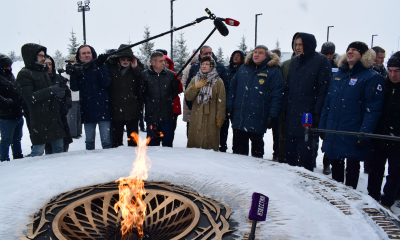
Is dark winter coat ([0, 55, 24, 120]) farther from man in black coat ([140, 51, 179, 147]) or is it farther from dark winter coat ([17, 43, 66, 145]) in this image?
man in black coat ([140, 51, 179, 147])

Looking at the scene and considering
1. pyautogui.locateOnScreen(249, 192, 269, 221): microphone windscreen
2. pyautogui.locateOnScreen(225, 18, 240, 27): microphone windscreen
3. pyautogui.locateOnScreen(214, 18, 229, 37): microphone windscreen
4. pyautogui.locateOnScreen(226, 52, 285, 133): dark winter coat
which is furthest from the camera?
pyautogui.locateOnScreen(226, 52, 285, 133): dark winter coat

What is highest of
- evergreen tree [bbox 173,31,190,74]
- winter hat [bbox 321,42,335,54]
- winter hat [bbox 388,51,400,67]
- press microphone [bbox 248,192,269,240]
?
evergreen tree [bbox 173,31,190,74]

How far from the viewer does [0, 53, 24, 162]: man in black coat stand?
3.76 meters

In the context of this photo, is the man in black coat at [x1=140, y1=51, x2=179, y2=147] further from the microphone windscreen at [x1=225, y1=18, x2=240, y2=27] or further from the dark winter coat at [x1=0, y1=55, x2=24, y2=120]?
the dark winter coat at [x1=0, y1=55, x2=24, y2=120]

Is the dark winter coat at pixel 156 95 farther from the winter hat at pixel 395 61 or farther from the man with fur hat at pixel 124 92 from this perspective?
the winter hat at pixel 395 61

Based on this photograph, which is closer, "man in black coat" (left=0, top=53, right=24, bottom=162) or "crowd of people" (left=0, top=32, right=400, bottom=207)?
"crowd of people" (left=0, top=32, right=400, bottom=207)

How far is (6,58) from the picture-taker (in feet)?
12.9

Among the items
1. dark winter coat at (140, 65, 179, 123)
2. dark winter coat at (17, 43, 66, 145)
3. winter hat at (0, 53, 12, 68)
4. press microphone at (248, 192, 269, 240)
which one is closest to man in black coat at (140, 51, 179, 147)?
dark winter coat at (140, 65, 179, 123)

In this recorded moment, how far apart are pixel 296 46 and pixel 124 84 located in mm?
2555

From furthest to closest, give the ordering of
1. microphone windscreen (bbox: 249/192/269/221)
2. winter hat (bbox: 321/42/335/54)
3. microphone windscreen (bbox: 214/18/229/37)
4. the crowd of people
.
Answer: winter hat (bbox: 321/42/335/54) → microphone windscreen (bbox: 214/18/229/37) → the crowd of people → microphone windscreen (bbox: 249/192/269/221)

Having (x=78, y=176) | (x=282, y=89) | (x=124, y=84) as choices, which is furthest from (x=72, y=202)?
(x=282, y=89)

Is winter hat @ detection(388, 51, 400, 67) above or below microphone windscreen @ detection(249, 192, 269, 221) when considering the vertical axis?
above

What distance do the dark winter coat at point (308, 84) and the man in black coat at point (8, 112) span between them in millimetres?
4019

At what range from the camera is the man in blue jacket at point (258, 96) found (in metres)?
3.68
